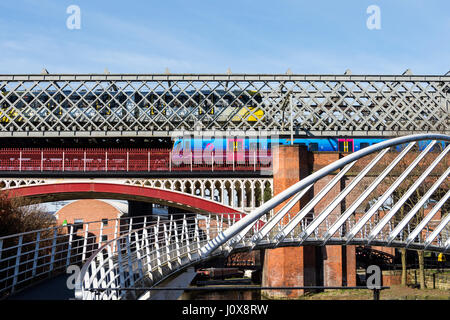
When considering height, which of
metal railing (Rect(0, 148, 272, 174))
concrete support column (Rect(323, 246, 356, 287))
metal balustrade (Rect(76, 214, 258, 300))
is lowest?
concrete support column (Rect(323, 246, 356, 287))

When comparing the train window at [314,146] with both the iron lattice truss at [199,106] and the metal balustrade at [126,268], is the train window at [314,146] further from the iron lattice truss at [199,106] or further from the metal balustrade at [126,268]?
the metal balustrade at [126,268]

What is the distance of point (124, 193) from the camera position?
108ft

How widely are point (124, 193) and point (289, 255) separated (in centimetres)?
1100

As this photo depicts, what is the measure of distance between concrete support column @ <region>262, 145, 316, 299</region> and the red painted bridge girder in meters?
3.54

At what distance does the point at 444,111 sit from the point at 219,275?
24.4 meters

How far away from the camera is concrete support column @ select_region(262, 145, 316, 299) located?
31.4 m

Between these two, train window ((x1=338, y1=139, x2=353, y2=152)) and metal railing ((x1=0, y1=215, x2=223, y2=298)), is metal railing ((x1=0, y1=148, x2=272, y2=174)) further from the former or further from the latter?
metal railing ((x1=0, y1=215, x2=223, y2=298))

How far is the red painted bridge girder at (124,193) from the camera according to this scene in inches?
1278

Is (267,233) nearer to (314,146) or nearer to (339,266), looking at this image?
(339,266)

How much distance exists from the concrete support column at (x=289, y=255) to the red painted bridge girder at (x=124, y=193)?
3.54 metres

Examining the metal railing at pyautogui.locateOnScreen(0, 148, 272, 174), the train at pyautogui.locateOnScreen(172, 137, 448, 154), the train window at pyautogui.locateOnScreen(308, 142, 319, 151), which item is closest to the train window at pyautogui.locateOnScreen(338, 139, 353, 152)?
the train at pyautogui.locateOnScreen(172, 137, 448, 154)

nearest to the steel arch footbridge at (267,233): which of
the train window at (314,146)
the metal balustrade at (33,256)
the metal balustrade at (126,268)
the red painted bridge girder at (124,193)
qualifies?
the metal balustrade at (126,268)
